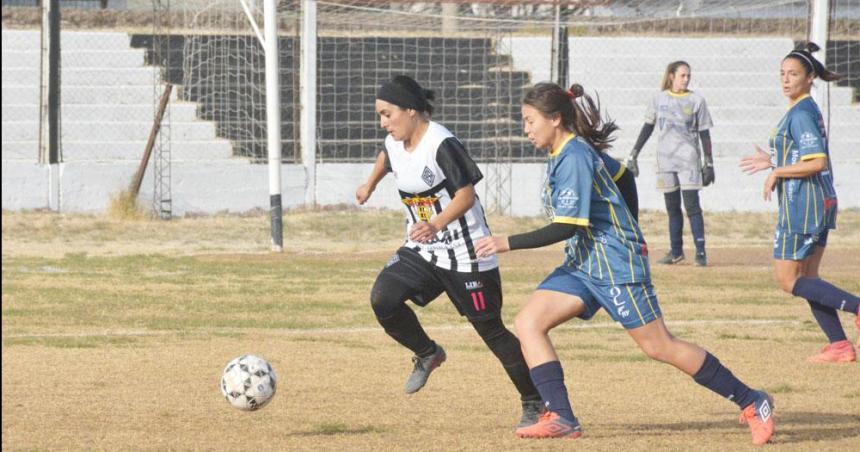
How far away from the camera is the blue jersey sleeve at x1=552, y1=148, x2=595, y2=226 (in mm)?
6305

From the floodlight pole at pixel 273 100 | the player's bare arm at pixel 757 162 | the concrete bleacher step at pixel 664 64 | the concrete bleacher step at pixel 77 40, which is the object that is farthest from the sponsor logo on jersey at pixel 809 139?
the concrete bleacher step at pixel 77 40

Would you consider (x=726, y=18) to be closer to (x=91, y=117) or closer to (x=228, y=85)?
(x=228, y=85)

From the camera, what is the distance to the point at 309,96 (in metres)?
22.2

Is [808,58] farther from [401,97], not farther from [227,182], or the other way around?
[227,182]

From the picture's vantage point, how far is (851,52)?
87.6ft

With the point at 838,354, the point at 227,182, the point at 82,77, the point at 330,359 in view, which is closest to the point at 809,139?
the point at 838,354

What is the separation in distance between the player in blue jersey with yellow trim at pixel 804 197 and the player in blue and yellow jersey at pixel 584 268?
2553 mm

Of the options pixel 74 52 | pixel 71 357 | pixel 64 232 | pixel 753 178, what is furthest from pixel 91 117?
pixel 71 357

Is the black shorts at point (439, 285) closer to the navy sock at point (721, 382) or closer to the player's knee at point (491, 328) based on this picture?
the player's knee at point (491, 328)

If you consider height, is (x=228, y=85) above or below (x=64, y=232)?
above

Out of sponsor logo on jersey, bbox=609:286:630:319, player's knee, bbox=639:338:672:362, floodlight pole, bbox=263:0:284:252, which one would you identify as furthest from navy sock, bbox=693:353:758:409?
floodlight pole, bbox=263:0:284:252

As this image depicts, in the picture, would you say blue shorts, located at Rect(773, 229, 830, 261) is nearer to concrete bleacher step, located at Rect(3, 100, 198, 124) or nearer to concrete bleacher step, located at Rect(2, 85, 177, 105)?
concrete bleacher step, located at Rect(3, 100, 198, 124)

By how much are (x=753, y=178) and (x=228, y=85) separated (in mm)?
8841

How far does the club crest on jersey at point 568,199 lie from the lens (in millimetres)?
6301
